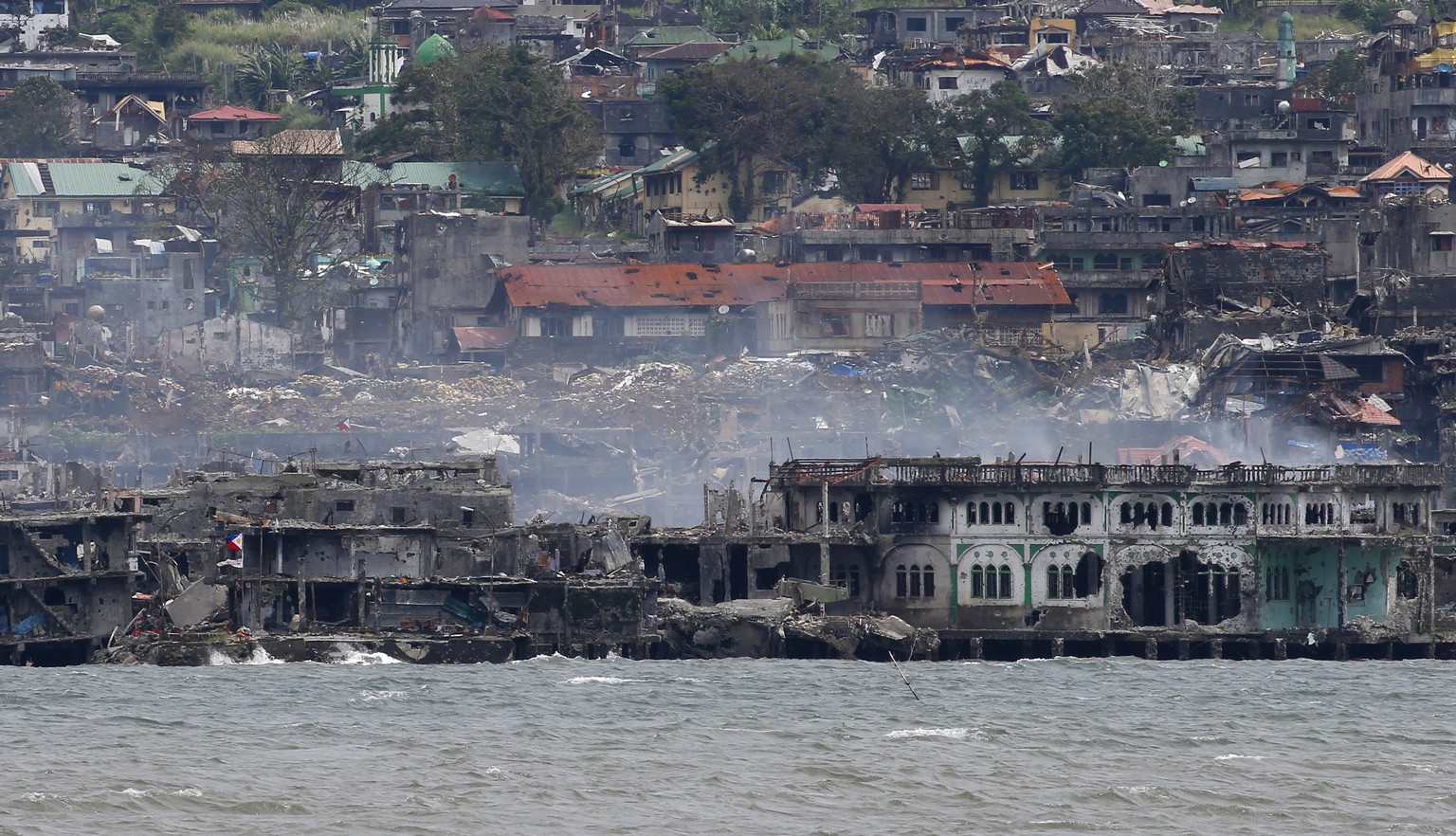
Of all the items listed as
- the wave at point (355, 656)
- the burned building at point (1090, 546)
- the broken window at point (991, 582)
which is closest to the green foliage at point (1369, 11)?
the burned building at point (1090, 546)

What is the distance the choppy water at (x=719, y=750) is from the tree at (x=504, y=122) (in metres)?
67.8

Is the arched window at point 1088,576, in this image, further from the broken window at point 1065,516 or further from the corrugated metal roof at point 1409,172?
the corrugated metal roof at point 1409,172

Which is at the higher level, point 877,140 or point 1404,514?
point 877,140

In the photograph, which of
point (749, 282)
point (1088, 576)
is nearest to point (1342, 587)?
point (1088, 576)

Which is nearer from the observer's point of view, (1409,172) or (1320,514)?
(1320,514)

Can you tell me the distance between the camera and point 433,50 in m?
158

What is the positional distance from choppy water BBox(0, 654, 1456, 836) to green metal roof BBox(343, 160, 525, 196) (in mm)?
67178

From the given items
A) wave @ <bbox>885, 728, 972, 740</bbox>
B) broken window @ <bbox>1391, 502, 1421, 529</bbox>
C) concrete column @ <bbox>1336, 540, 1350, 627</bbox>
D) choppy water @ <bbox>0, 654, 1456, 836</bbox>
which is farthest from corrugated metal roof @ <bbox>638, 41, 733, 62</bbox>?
wave @ <bbox>885, 728, 972, 740</bbox>

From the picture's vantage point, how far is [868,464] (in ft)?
271

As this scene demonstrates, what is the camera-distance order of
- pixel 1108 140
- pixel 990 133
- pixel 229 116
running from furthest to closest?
pixel 229 116 → pixel 990 133 → pixel 1108 140

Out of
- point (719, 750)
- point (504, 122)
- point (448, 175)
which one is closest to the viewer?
point (719, 750)

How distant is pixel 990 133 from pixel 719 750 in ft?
275

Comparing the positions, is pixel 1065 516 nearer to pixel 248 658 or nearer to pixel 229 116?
pixel 248 658

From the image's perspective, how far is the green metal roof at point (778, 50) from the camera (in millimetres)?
152625
